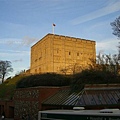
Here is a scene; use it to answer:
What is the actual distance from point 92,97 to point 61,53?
210 ft

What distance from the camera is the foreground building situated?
85.7 metres

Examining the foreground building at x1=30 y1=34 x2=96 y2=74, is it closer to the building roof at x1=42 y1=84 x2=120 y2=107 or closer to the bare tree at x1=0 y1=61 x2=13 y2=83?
the bare tree at x1=0 y1=61 x2=13 y2=83

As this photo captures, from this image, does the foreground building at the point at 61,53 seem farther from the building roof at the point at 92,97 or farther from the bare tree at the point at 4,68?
the building roof at the point at 92,97

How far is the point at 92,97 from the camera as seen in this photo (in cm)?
2461

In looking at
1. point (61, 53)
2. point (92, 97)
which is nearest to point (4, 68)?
point (61, 53)

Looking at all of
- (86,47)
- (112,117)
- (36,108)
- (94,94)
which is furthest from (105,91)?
(86,47)

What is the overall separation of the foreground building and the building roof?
180ft

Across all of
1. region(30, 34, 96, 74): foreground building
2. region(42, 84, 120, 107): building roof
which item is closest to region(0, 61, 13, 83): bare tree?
region(30, 34, 96, 74): foreground building

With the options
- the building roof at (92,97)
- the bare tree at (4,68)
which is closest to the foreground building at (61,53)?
the bare tree at (4,68)

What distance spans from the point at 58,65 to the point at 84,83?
5847 centimetres

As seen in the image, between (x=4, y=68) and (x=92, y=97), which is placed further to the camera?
(x=4, y=68)

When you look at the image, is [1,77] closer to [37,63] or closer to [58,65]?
[37,63]

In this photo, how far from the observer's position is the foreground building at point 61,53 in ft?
281

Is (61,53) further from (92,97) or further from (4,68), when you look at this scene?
(92,97)
